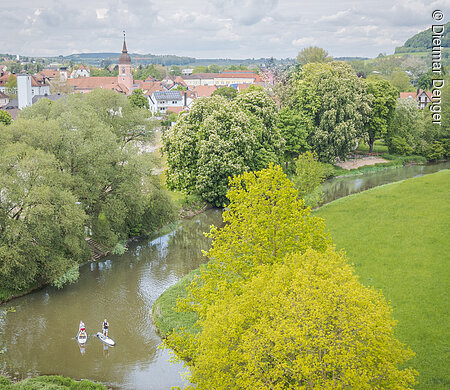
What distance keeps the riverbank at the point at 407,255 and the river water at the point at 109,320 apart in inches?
73.2

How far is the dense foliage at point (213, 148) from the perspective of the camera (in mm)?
45969

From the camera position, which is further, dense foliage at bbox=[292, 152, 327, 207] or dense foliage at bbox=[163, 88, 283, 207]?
dense foliage at bbox=[292, 152, 327, 207]

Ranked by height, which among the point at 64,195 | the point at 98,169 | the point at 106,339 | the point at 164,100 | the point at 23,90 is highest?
the point at 23,90

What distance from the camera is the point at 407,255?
3148 cm

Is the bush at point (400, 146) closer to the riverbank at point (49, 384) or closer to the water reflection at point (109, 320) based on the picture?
the water reflection at point (109, 320)

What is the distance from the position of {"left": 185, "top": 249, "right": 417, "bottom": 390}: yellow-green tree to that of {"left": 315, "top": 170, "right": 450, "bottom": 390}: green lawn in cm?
603

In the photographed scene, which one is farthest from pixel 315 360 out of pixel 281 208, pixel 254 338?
pixel 281 208

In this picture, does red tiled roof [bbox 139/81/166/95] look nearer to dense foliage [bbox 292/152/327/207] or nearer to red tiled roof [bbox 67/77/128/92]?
red tiled roof [bbox 67/77/128/92]

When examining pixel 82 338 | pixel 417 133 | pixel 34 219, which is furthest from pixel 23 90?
pixel 82 338

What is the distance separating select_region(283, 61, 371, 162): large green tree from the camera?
61.6 meters

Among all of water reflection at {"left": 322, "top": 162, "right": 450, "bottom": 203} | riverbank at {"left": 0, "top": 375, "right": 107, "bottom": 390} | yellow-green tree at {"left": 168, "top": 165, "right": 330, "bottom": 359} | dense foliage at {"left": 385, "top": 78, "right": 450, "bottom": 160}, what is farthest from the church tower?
riverbank at {"left": 0, "top": 375, "right": 107, "bottom": 390}

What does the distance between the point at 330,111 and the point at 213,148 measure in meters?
21.8

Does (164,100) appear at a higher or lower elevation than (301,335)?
higher

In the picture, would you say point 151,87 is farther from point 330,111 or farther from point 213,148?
point 213,148
